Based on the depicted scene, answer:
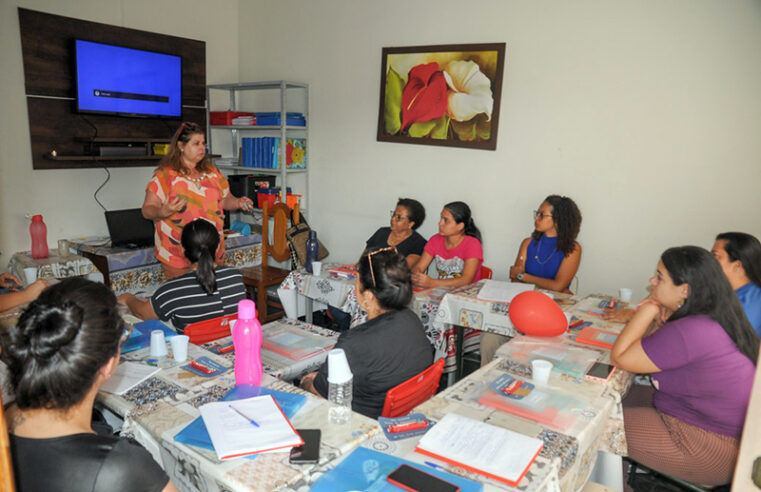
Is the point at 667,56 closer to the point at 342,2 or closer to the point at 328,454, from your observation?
the point at 342,2

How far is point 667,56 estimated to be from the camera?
328 cm

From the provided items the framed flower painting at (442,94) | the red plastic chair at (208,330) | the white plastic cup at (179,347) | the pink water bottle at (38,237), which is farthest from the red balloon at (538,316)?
the pink water bottle at (38,237)

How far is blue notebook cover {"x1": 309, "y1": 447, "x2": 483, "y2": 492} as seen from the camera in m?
1.19

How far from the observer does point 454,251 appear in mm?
3498

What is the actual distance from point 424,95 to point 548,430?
3212mm

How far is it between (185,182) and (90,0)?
78.5 inches

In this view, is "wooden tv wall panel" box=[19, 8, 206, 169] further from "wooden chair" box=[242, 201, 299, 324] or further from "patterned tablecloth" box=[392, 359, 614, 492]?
"patterned tablecloth" box=[392, 359, 614, 492]

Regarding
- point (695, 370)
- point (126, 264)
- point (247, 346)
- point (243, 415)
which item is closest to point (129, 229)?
point (126, 264)

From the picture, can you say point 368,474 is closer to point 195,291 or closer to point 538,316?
point 538,316

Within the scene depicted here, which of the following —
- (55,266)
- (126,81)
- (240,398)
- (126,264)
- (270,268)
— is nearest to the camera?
(240,398)

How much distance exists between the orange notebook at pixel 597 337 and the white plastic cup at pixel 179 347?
1.56 metres

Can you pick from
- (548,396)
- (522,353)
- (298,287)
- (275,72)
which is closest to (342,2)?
(275,72)

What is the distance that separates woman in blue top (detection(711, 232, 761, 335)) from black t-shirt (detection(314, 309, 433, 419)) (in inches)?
55.3

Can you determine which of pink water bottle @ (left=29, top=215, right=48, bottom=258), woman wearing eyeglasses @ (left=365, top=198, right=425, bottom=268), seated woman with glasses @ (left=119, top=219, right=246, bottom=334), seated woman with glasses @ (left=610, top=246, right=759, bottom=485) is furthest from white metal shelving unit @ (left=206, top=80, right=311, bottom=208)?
seated woman with glasses @ (left=610, top=246, right=759, bottom=485)
